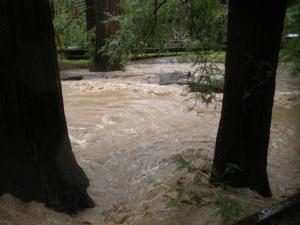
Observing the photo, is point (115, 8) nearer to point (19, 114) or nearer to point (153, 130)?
point (153, 130)

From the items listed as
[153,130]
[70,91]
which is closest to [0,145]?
[153,130]

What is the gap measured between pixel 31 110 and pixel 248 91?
83.3 inches

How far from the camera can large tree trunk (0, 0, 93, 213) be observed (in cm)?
430

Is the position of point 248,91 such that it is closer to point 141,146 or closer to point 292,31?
point 141,146

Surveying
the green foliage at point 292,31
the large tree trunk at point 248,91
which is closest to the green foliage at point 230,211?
the large tree trunk at point 248,91

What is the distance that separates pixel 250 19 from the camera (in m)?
4.57

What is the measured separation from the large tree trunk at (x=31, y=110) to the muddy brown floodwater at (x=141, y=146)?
0.21 m

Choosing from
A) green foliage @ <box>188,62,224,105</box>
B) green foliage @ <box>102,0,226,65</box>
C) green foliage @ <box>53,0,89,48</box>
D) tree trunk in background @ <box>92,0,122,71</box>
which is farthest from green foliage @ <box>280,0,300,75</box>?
tree trunk in background @ <box>92,0,122,71</box>

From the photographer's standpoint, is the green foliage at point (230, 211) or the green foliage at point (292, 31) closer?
the green foliage at point (230, 211)

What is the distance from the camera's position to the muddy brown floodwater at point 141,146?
14.5ft

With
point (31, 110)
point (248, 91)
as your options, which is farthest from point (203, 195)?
point (31, 110)

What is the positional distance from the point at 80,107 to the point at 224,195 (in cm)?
602

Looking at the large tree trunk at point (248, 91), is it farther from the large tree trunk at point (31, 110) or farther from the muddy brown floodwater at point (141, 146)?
the large tree trunk at point (31, 110)

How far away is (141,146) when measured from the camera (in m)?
7.22
